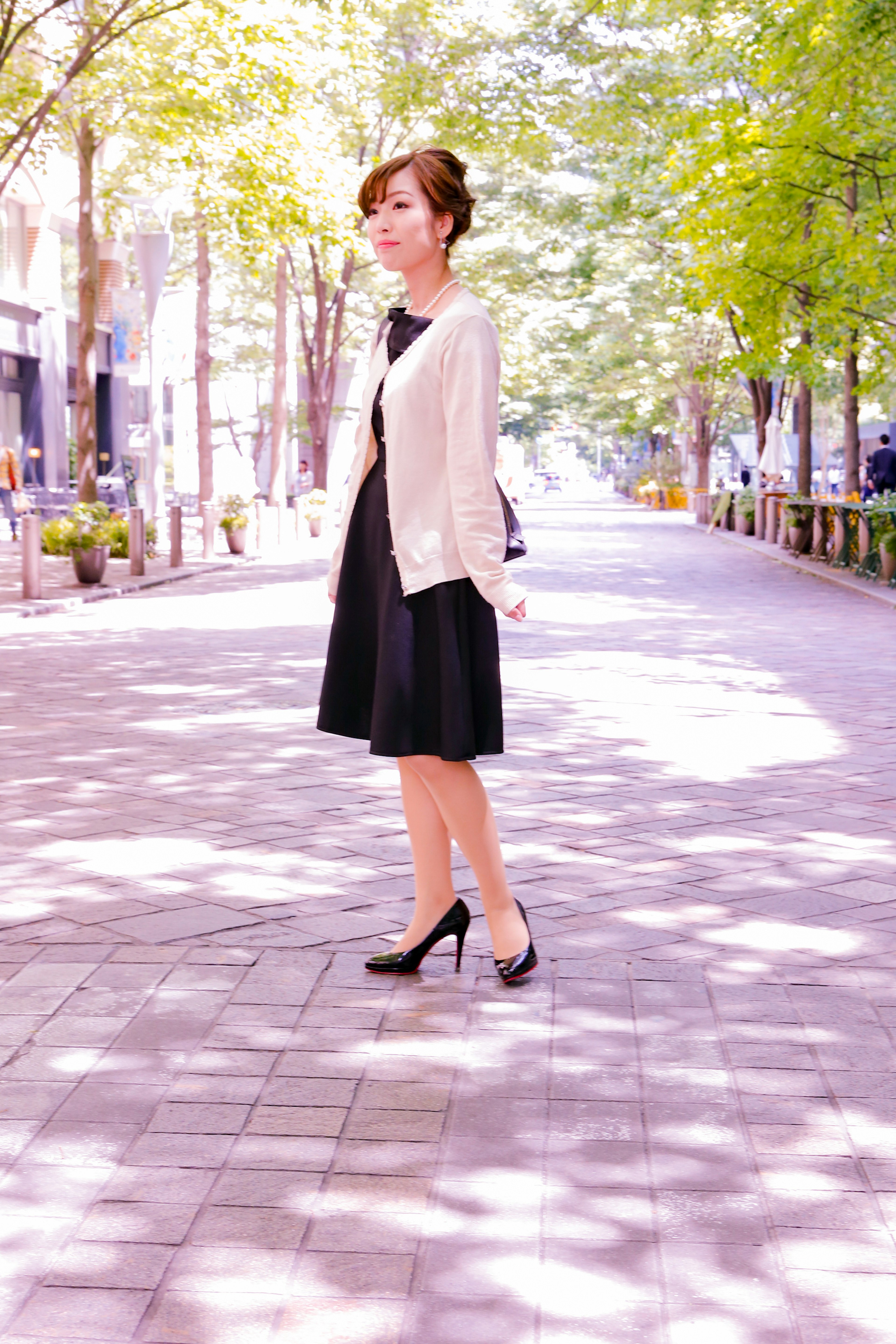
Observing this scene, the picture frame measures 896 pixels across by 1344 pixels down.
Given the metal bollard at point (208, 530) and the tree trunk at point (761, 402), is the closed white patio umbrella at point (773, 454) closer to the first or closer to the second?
the tree trunk at point (761, 402)

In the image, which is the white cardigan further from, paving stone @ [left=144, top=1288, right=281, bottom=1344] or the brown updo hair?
paving stone @ [left=144, top=1288, right=281, bottom=1344]

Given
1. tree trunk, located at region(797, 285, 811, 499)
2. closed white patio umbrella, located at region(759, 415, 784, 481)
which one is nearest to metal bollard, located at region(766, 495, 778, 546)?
tree trunk, located at region(797, 285, 811, 499)

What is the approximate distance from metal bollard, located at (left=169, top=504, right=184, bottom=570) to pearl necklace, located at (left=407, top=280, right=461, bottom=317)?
63.9 ft

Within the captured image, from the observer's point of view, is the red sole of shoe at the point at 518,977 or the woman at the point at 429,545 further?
the red sole of shoe at the point at 518,977

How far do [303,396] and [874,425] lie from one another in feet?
77.5

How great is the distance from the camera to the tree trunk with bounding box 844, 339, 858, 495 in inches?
977

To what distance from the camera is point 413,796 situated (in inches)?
174

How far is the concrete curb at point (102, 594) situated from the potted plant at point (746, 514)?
13.3 meters

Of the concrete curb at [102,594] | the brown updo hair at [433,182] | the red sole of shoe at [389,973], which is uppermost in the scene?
the brown updo hair at [433,182]

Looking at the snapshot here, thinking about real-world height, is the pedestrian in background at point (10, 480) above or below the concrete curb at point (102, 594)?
above

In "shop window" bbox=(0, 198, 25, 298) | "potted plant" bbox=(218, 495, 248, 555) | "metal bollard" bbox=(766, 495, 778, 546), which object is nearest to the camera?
"potted plant" bbox=(218, 495, 248, 555)

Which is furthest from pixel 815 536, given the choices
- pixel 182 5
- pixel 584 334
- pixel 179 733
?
pixel 584 334

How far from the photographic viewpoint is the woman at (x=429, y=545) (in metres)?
4.01

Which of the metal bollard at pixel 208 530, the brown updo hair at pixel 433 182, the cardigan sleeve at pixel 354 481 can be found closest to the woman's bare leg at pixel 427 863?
the cardigan sleeve at pixel 354 481
